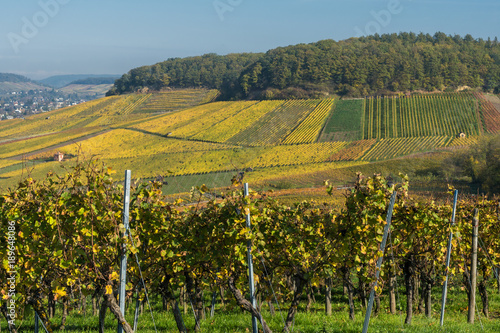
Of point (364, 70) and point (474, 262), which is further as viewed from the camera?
point (364, 70)

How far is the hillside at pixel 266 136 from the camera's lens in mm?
63500

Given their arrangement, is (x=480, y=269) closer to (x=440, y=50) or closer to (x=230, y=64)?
Result: (x=440, y=50)

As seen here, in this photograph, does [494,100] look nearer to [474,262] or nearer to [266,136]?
[266,136]

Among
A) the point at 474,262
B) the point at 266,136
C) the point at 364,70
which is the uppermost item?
the point at 364,70

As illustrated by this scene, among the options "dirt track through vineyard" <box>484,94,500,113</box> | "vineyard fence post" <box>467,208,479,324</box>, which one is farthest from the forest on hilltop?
"vineyard fence post" <box>467,208,479,324</box>

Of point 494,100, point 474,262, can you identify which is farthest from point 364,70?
point 474,262

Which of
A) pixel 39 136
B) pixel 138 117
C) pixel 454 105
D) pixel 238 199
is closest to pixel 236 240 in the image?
pixel 238 199

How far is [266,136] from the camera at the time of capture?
80.0m

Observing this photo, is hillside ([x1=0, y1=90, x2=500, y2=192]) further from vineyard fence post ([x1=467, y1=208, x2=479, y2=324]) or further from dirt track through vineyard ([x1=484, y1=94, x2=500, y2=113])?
vineyard fence post ([x1=467, y1=208, x2=479, y2=324])

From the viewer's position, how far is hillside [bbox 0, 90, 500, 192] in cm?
6350

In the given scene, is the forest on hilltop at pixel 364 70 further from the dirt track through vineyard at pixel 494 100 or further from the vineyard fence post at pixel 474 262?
the vineyard fence post at pixel 474 262

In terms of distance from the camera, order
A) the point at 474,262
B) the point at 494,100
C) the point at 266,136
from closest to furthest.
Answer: the point at 474,262, the point at 266,136, the point at 494,100

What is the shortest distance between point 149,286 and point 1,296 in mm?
2285

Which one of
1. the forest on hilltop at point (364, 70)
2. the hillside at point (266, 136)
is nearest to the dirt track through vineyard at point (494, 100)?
the hillside at point (266, 136)
